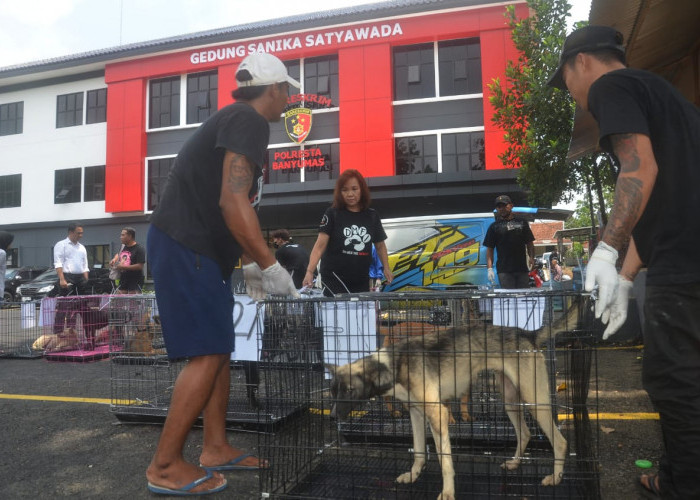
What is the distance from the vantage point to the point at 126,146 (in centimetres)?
2450

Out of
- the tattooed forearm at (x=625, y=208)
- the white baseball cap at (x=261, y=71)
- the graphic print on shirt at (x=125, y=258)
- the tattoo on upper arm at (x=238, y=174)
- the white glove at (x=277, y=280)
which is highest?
the white baseball cap at (x=261, y=71)

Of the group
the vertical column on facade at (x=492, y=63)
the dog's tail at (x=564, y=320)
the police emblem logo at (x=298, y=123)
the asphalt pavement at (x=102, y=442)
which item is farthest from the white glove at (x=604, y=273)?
the police emblem logo at (x=298, y=123)

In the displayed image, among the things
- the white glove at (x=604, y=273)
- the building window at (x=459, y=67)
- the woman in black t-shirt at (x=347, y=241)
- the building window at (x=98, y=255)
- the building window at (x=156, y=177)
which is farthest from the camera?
the building window at (x=98, y=255)

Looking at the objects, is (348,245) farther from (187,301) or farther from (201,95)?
(201,95)

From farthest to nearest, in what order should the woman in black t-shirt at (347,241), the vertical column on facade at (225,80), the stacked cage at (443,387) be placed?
the vertical column on facade at (225,80) < the woman in black t-shirt at (347,241) < the stacked cage at (443,387)

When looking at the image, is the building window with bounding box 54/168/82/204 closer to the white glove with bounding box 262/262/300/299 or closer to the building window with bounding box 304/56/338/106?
the building window with bounding box 304/56/338/106

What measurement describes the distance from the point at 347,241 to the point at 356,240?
0.08 meters

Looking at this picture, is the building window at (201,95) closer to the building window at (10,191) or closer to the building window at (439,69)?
the building window at (439,69)

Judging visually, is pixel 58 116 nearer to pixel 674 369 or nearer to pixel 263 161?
pixel 263 161

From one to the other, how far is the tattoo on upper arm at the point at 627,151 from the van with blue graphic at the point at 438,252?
8905mm

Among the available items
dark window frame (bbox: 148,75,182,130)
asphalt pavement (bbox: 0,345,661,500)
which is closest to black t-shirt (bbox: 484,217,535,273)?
asphalt pavement (bbox: 0,345,661,500)

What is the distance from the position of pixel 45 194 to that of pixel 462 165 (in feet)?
71.3

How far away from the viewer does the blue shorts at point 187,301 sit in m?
2.62

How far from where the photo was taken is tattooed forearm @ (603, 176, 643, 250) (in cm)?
184
